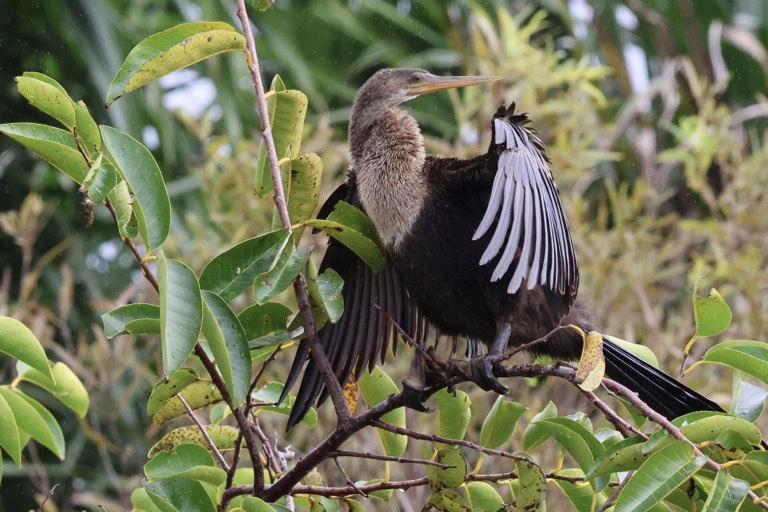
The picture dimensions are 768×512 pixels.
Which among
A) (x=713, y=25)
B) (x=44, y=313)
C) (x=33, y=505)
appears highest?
(x=713, y=25)

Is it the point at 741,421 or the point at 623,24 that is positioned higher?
the point at 623,24

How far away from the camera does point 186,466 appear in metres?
1.64

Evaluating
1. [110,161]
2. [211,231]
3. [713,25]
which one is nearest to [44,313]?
[211,231]

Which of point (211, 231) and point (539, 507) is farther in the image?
point (211, 231)

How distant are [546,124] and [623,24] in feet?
9.91

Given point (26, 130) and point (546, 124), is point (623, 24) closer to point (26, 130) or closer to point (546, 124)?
point (546, 124)

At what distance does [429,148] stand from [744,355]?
309 centimetres

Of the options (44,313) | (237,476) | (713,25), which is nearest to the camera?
(237,476)

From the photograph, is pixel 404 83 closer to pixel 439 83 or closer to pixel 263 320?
pixel 439 83

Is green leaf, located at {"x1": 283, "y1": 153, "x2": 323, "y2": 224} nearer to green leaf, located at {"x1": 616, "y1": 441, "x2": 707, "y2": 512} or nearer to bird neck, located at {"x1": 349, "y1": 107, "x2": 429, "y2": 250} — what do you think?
bird neck, located at {"x1": 349, "y1": 107, "x2": 429, "y2": 250}

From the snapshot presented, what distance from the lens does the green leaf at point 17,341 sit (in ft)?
5.28

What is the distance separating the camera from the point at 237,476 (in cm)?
192

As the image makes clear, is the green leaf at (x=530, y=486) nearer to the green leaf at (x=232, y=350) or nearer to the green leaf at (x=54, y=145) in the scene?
the green leaf at (x=232, y=350)

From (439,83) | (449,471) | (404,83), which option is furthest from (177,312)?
(439,83)
